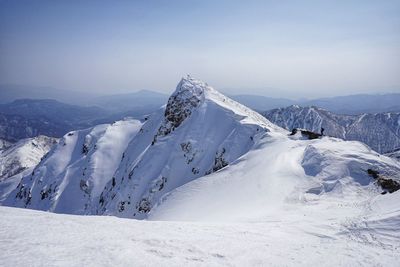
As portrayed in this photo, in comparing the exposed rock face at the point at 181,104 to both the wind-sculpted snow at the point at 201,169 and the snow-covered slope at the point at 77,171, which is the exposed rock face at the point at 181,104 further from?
the snow-covered slope at the point at 77,171

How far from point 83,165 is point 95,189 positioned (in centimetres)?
1999

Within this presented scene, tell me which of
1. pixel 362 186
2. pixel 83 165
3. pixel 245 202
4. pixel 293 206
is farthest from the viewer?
pixel 83 165

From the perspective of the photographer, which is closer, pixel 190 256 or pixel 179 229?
pixel 190 256

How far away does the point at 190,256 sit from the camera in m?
14.0

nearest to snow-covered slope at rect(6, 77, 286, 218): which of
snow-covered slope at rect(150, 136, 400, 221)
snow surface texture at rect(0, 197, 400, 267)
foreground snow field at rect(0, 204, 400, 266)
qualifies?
snow-covered slope at rect(150, 136, 400, 221)

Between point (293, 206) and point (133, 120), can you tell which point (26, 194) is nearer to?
point (133, 120)

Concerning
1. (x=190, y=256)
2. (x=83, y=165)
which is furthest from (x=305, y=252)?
(x=83, y=165)

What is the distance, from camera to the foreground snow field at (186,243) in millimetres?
12875

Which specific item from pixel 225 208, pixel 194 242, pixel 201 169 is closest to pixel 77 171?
pixel 201 169

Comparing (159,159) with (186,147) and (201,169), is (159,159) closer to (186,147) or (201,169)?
(186,147)

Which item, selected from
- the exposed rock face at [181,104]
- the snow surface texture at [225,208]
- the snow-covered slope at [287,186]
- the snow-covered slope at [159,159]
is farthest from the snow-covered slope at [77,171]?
the snow-covered slope at [287,186]

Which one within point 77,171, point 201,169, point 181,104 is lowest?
point 77,171

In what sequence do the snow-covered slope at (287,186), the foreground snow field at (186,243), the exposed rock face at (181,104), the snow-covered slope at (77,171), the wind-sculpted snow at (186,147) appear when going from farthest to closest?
the snow-covered slope at (77,171) < the exposed rock face at (181,104) < the wind-sculpted snow at (186,147) < the snow-covered slope at (287,186) < the foreground snow field at (186,243)

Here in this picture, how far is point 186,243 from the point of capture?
51.1 ft
